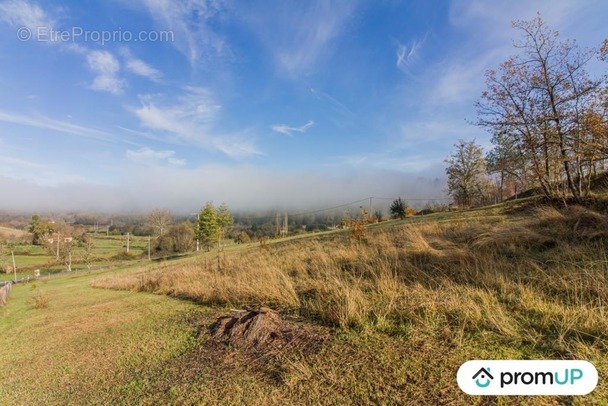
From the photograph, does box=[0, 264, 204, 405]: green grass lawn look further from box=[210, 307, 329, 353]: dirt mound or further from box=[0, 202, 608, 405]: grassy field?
box=[210, 307, 329, 353]: dirt mound

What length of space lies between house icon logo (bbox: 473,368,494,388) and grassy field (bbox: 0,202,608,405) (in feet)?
0.50

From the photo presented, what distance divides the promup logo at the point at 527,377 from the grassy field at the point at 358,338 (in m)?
0.08

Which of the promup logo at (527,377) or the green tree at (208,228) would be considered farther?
the green tree at (208,228)

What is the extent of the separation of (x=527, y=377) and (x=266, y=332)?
2380 mm

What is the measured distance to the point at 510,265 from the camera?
15.4 feet

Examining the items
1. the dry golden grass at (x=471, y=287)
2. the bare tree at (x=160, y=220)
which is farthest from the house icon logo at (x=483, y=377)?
the bare tree at (x=160, y=220)

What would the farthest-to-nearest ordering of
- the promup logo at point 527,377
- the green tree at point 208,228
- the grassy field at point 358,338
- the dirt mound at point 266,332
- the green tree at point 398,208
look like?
the green tree at point 208,228 < the green tree at point 398,208 < the dirt mound at point 266,332 < the grassy field at point 358,338 < the promup logo at point 527,377

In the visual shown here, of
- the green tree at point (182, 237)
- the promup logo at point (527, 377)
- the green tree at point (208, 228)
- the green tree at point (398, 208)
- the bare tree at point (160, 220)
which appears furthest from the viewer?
the bare tree at point (160, 220)

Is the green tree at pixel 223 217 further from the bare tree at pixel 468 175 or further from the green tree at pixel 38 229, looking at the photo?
the green tree at pixel 38 229

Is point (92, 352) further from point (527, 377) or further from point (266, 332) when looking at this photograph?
point (527, 377)

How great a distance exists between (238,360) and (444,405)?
1.86 metres

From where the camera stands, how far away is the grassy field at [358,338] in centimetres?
227

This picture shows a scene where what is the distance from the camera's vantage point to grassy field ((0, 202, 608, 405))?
7.43ft

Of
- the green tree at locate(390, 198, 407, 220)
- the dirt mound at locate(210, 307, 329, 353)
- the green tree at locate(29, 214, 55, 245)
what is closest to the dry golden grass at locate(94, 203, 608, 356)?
the dirt mound at locate(210, 307, 329, 353)
